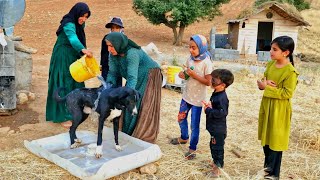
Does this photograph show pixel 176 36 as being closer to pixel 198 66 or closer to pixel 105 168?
pixel 198 66

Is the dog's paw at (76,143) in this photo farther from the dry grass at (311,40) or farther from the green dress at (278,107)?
the dry grass at (311,40)

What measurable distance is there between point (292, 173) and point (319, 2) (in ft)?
84.3

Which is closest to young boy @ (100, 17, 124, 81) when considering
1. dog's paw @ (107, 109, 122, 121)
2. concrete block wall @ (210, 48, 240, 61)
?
dog's paw @ (107, 109, 122, 121)

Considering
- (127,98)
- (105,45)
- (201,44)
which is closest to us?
(127,98)

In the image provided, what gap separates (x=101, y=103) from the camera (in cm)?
392

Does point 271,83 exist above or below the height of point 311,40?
below

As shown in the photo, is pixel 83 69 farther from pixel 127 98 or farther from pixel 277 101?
pixel 277 101

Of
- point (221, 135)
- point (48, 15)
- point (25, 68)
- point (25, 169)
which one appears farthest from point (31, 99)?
point (48, 15)

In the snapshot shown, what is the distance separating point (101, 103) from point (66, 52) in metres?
1.61

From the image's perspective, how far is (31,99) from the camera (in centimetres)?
642

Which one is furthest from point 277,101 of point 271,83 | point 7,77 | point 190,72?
point 7,77

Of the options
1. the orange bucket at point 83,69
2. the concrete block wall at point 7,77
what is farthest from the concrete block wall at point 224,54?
the orange bucket at point 83,69

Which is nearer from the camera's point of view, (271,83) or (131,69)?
(271,83)

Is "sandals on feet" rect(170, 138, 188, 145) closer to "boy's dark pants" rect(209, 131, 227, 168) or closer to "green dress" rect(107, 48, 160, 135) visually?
"green dress" rect(107, 48, 160, 135)
